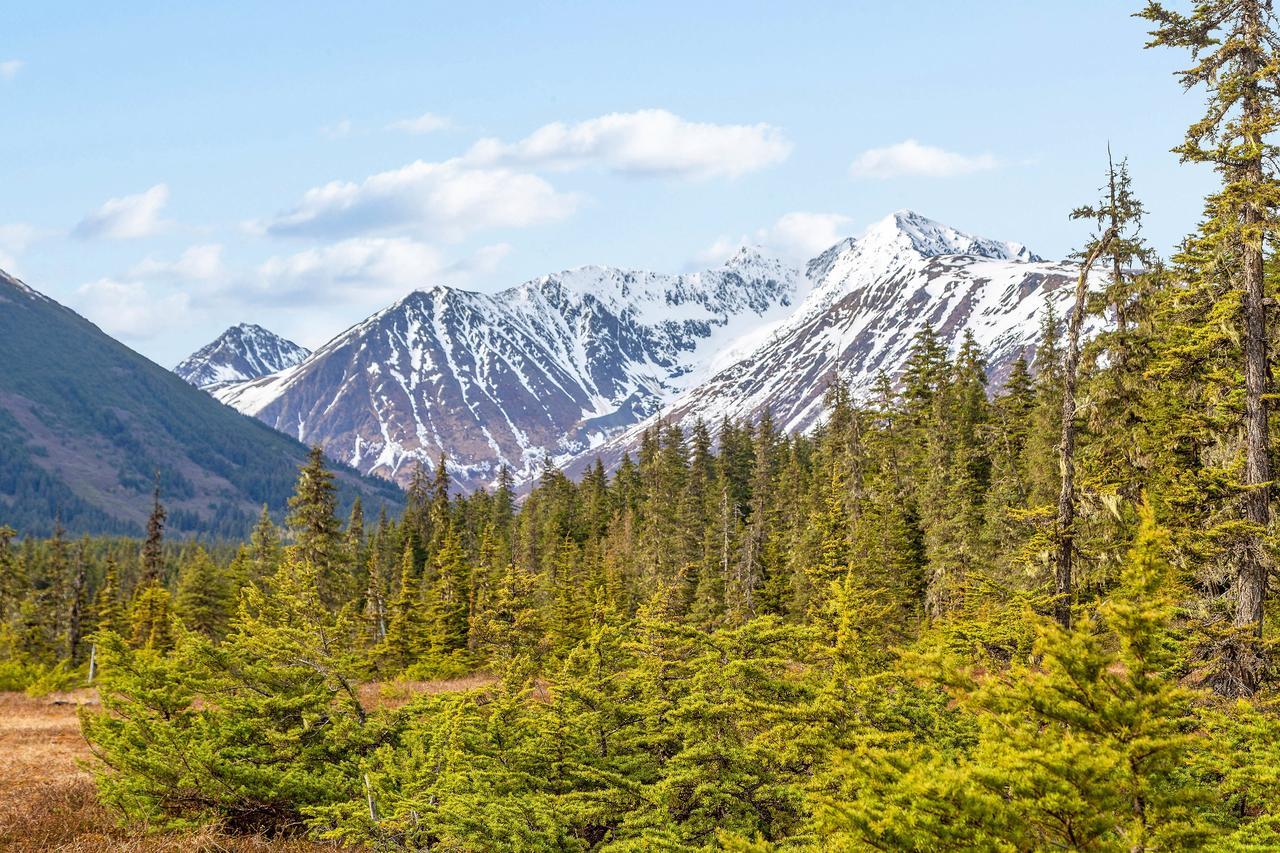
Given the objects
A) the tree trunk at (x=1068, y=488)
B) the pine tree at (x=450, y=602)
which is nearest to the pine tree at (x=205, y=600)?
the pine tree at (x=450, y=602)

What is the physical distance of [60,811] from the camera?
47.8 feet

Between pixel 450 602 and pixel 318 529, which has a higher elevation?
pixel 318 529

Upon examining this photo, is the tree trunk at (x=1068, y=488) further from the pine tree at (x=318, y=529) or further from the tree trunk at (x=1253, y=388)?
the pine tree at (x=318, y=529)

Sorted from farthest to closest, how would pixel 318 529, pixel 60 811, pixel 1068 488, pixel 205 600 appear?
pixel 205 600, pixel 318 529, pixel 1068 488, pixel 60 811

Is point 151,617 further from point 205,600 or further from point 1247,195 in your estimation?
point 1247,195

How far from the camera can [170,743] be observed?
1373 centimetres

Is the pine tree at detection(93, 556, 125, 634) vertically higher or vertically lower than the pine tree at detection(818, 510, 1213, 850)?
lower

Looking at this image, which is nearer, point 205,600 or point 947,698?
point 947,698

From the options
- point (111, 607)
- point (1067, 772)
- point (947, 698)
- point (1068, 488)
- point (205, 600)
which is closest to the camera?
point (1067, 772)

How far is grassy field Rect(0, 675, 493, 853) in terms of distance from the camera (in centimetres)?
1181

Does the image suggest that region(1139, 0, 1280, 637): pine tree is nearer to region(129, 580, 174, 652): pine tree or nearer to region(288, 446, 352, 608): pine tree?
region(288, 446, 352, 608): pine tree

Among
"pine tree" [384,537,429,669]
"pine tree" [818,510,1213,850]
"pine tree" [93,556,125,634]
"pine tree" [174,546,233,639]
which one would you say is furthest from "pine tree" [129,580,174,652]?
"pine tree" [818,510,1213,850]

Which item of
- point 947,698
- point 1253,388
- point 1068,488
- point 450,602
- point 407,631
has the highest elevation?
point 1253,388

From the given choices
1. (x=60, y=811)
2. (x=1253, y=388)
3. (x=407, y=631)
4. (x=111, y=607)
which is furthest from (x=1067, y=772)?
(x=111, y=607)
